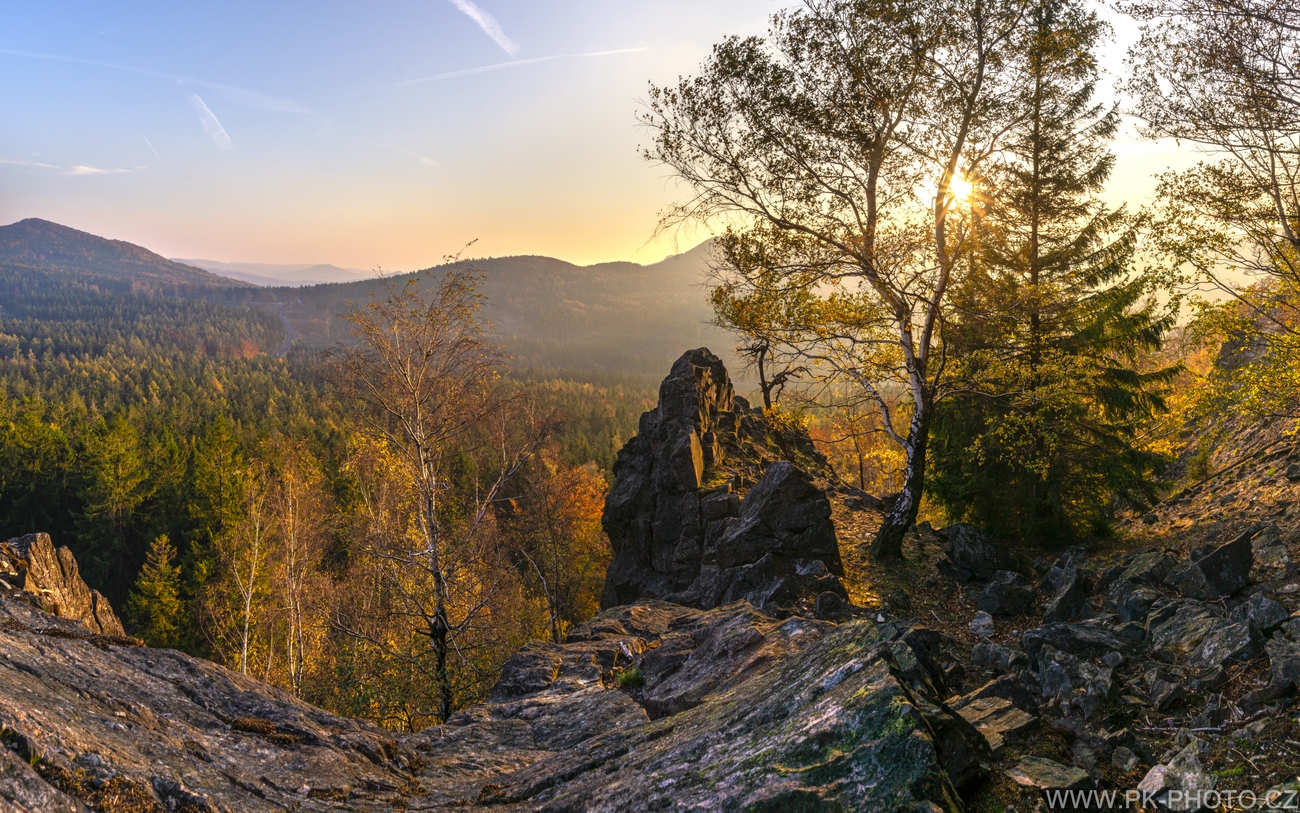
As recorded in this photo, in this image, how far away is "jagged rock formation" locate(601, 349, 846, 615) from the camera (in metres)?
14.3

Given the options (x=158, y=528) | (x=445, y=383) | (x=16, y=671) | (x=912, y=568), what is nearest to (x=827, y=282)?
(x=912, y=568)

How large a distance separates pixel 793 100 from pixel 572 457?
59966 mm

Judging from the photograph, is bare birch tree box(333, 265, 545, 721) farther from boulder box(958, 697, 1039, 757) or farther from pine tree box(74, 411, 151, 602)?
pine tree box(74, 411, 151, 602)

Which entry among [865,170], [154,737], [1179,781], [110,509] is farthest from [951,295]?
[110,509]

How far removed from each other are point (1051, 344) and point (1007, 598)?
8790 mm

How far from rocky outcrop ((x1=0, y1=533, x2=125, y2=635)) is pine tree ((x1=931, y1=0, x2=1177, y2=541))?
16284mm

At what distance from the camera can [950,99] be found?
13.9 metres

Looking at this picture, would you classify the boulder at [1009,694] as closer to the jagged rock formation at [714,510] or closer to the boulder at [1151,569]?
the jagged rock formation at [714,510]

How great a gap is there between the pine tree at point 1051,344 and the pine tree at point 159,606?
45.8 metres

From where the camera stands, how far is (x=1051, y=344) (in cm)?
1658

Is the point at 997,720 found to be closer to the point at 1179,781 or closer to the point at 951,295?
the point at 1179,781

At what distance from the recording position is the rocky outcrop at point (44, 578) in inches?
258

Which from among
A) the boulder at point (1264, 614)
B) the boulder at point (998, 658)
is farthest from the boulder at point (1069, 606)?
the boulder at point (1264, 614)

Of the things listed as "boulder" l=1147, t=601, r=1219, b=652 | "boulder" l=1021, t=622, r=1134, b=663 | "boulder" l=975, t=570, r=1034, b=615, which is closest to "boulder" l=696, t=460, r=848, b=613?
"boulder" l=975, t=570, r=1034, b=615
